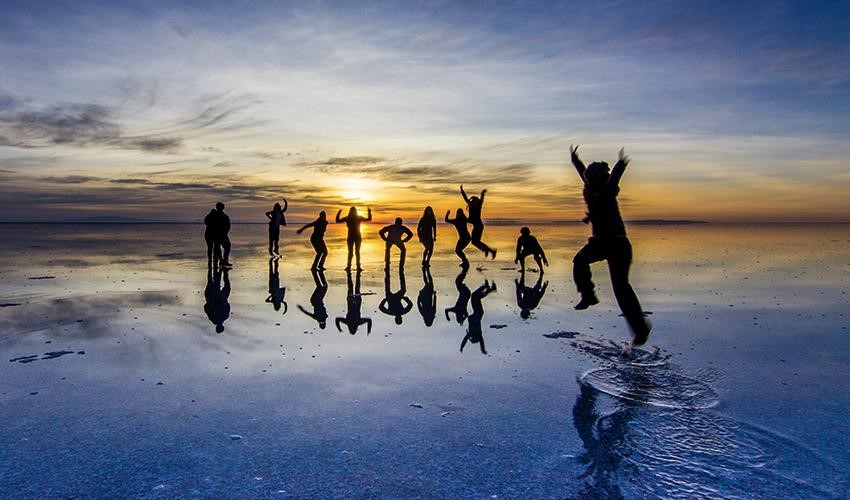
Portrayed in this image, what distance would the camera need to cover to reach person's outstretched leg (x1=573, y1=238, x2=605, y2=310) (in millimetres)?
6453

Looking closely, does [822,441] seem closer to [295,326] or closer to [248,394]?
[248,394]

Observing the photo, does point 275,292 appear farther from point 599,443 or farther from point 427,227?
point 599,443

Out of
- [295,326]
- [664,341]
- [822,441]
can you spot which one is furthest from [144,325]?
[822,441]

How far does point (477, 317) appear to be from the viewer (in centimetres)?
959

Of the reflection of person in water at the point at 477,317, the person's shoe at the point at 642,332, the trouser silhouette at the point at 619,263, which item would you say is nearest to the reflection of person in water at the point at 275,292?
the reflection of person in water at the point at 477,317

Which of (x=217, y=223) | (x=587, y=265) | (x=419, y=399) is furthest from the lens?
(x=217, y=223)

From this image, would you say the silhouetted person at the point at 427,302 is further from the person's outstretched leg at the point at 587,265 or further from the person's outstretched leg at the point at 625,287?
the person's outstretched leg at the point at 625,287

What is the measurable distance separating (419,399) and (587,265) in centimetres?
285

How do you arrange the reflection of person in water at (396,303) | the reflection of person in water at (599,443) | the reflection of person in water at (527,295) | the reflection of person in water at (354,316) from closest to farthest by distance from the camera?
1. the reflection of person in water at (599,443)
2. the reflection of person in water at (354,316)
3. the reflection of person in water at (396,303)
4. the reflection of person in water at (527,295)

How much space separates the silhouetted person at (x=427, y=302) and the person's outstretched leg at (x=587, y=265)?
311 centimetres

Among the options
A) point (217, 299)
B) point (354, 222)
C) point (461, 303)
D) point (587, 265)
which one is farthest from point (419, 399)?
point (354, 222)

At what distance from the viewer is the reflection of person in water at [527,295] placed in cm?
1038

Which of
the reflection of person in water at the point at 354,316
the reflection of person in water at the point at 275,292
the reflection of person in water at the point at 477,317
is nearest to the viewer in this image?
the reflection of person in water at the point at 477,317

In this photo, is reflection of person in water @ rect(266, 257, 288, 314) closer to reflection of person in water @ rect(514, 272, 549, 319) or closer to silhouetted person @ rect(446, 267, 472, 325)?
silhouetted person @ rect(446, 267, 472, 325)
